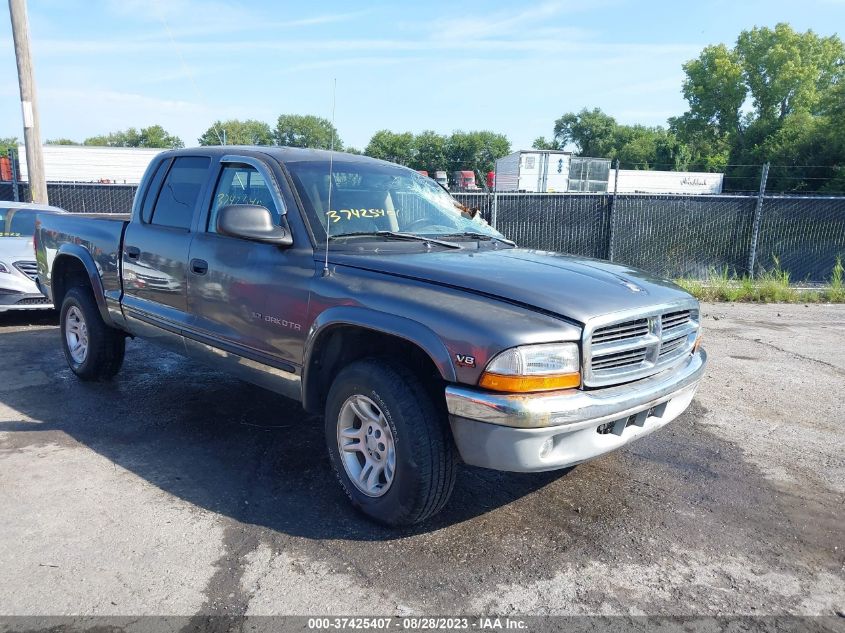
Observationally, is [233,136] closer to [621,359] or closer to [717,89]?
[621,359]

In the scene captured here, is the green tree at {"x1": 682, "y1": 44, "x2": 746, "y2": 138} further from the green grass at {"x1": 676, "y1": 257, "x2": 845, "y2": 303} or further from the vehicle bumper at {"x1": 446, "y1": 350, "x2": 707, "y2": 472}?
the vehicle bumper at {"x1": 446, "y1": 350, "x2": 707, "y2": 472}

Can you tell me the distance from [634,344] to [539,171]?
119ft

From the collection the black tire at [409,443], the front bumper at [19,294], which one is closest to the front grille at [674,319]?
the black tire at [409,443]

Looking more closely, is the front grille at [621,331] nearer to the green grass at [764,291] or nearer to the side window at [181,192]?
the side window at [181,192]

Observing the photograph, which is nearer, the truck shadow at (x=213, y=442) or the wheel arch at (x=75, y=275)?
the truck shadow at (x=213, y=442)

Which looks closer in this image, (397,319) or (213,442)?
(397,319)

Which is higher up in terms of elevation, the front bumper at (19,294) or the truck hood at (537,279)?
the truck hood at (537,279)

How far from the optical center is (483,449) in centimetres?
294

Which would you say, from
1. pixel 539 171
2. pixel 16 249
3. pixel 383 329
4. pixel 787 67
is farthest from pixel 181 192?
pixel 787 67

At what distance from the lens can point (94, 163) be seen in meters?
31.3

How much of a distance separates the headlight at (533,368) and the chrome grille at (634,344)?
0.29 feet

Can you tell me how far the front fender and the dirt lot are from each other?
0.87 m

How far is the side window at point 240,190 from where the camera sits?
164 inches

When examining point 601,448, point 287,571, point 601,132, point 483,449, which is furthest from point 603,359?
point 601,132
